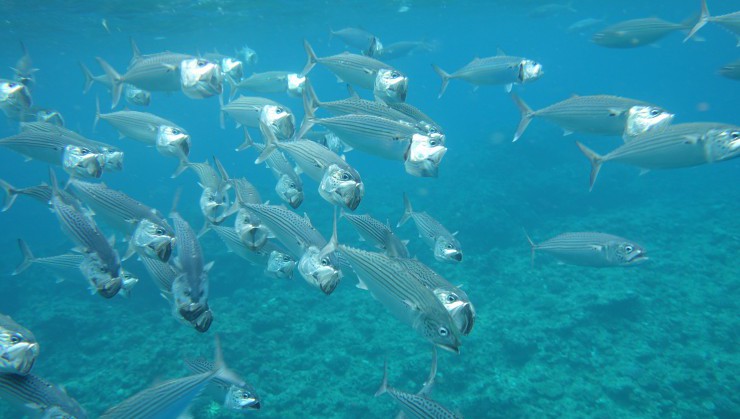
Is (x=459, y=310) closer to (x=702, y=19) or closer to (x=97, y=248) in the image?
(x=97, y=248)

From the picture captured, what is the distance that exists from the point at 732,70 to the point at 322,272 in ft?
23.3

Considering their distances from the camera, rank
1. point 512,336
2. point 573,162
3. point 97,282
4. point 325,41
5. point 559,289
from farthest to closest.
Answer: point 325,41
point 573,162
point 559,289
point 512,336
point 97,282

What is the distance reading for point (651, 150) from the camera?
468 centimetres

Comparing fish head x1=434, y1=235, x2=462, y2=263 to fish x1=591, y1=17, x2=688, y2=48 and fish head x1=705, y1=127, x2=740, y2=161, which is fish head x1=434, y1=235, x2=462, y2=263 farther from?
fish x1=591, y1=17, x2=688, y2=48

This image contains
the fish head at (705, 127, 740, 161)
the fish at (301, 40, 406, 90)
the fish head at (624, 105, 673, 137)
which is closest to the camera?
the fish head at (705, 127, 740, 161)

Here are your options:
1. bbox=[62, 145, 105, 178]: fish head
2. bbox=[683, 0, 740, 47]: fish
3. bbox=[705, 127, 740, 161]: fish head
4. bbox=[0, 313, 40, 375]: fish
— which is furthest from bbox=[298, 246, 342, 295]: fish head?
bbox=[683, 0, 740, 47]: fish

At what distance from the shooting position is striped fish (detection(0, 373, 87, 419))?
307 cm

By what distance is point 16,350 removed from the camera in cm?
280

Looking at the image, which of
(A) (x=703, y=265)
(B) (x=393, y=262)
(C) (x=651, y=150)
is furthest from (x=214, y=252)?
(A) (x=703, y=265)

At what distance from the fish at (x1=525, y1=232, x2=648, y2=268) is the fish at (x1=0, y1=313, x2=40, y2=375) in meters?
5.74

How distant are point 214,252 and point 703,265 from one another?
55.5 feet

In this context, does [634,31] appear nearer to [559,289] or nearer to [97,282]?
[559,289]

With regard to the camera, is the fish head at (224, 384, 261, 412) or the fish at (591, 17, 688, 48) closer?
the fish head at (224, 384, 261, 412)

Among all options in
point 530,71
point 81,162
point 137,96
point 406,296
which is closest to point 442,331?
point 406,296
